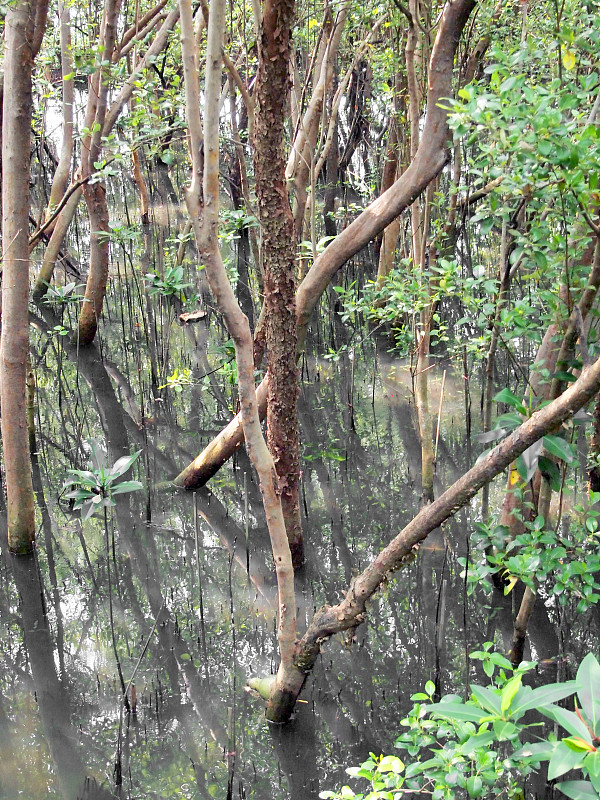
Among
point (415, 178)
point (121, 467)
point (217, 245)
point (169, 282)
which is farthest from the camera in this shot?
point (169, 282)

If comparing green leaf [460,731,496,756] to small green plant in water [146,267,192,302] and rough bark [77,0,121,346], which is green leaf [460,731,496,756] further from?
small green plant in water [146,267,192,302]

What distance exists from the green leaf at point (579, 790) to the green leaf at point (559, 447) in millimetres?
1087

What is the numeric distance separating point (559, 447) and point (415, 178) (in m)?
1.80

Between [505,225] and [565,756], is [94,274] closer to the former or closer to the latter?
[505,225]

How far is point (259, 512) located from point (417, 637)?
1.62 m

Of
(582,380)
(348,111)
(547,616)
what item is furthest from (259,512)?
(348,111)

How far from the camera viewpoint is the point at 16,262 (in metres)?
4.14

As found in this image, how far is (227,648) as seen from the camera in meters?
3.94

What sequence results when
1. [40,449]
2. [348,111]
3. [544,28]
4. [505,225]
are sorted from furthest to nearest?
[348,111] < [40,449] < [544,28] < [505,225]

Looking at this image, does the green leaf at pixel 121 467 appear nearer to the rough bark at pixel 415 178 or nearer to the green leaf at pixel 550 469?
the rough bark at pixel 415 178

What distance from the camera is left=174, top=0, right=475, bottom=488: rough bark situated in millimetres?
3557

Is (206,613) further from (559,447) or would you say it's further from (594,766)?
(594,766)

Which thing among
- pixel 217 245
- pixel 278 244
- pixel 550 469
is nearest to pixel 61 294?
pixel 278 244

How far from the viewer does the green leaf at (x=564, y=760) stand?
60.7 inches
